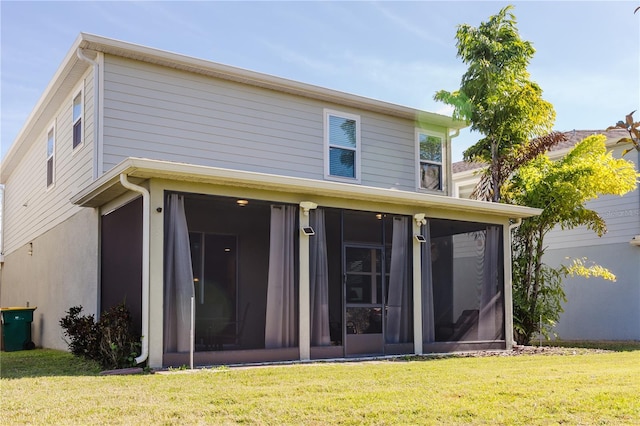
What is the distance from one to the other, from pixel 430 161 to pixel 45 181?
849 centimetres

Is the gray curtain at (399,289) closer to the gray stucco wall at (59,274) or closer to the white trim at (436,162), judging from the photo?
the white trim at (436,162)

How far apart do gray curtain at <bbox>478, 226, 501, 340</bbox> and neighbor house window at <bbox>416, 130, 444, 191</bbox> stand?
2673mm

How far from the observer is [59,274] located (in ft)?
44.6

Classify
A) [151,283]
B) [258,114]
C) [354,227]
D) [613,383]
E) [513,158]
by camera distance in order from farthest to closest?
[513,158] < [258,114] < [354,227] < [151,283] < [613,383]

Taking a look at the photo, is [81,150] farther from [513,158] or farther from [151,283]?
[513,158]

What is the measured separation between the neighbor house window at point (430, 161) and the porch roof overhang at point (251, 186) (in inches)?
110

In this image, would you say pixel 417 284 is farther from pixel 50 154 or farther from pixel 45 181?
pixel 45 181

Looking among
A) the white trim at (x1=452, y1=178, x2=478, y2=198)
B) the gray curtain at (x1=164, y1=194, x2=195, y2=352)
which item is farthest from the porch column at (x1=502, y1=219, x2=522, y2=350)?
the white trim at (x1=452, y1=178, x2=478, y2=198)

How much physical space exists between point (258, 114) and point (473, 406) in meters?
8.27

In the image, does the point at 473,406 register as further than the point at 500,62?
No

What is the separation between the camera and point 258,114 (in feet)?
43.0

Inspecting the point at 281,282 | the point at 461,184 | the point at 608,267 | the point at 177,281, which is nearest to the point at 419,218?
the point at 281,282

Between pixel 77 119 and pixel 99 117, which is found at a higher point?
pixel 77 119

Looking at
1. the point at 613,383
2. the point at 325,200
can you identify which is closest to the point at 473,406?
the point at 613,383
